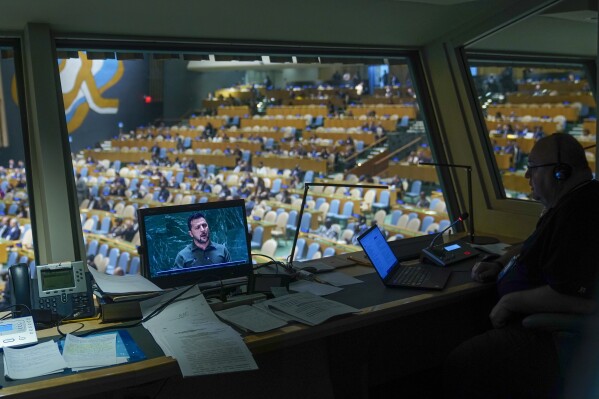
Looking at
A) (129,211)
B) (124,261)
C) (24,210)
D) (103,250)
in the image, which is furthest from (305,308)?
(129,211)

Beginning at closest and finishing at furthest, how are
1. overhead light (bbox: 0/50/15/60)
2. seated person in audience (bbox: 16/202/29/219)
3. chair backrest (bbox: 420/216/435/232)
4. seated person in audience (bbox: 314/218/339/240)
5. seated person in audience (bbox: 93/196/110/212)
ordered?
overhead light (bbox: 0/50/15/60), seated person in audience (bbox: 16/202/29/219), chair backrest (bbox: 420/216/435/232), seated person in audience (bbox: 314/218/339/240), seated person in audience (bbox: 93/196/110/212)

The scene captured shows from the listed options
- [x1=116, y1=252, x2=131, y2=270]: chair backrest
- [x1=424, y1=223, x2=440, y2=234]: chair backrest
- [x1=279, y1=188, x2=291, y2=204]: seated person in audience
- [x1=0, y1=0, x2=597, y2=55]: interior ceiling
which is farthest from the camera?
[x1=279, y1=188, x2=291, y2=204]: seated person in audience

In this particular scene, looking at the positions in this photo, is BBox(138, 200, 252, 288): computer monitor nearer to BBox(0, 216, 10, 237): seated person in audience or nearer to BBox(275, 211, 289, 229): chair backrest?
BBox(0, 216, 10, 237): seated person in audience

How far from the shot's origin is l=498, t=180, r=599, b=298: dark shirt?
82.4 inches

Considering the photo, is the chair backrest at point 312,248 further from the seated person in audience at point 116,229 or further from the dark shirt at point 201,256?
the dark shirt at point 201,256

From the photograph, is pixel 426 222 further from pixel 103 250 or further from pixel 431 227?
→ pixel 103 250

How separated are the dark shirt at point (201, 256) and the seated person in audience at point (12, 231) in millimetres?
1813

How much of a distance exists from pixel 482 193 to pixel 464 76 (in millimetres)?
720

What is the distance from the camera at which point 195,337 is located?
184 cm

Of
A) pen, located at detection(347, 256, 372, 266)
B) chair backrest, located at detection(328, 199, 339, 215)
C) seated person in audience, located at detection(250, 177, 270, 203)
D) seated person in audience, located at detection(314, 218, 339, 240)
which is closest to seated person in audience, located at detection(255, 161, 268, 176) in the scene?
seated person in audience, located at detection(250, 177, 270, 203)

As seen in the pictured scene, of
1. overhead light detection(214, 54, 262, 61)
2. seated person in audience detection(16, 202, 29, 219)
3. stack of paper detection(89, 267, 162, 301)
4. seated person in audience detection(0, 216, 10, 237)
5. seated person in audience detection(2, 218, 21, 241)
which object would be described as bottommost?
stack of paper detection(89, 267, 162, 301)

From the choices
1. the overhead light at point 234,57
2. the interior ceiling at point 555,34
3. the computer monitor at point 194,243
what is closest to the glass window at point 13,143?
the computer monitor at point 194,243

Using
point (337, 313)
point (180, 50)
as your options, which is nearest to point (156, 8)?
point (180, 50)

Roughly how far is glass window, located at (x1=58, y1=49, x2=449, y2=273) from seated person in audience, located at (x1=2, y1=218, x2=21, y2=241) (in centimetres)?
40
